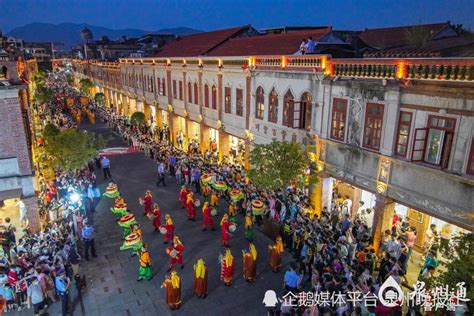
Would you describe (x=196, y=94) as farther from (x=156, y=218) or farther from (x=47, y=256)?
(x=47, y=256)

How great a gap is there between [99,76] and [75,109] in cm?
1915

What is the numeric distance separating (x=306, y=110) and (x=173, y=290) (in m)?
11.8

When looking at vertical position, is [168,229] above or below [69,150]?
below

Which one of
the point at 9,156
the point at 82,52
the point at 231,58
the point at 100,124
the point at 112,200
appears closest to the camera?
the point at 9,156

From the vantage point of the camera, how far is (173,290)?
1194 cm

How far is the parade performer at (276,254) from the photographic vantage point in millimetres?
14109

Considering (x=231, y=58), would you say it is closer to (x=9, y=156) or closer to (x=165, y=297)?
(x=9, y=156)

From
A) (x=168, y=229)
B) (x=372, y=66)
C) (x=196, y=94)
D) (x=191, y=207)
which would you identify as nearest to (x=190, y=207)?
(x=191, y=207)

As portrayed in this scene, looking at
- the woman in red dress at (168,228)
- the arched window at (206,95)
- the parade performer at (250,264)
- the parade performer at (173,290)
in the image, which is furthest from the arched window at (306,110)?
the arched window at (206,95)

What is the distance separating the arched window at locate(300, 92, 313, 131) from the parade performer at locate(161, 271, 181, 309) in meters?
11.0

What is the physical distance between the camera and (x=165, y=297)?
12875mm

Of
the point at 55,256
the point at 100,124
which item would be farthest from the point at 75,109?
the point at 55,256

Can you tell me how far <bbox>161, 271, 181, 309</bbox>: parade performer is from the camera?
1182 cm

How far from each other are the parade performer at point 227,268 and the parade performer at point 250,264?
1.79ft
